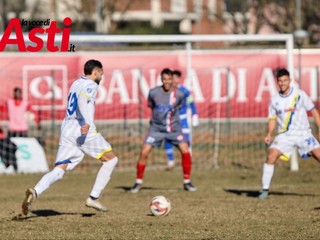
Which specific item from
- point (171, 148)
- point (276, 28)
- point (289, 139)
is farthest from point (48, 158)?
point (276, 28)

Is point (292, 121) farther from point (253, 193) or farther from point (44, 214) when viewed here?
point (44, 214)

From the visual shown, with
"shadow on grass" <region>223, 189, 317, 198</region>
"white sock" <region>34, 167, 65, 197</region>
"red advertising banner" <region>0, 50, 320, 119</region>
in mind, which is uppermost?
"red advertising banner" <region>0, 50, 320, 119</region>

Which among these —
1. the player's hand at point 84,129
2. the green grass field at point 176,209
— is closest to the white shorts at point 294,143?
the green grass field at point 176,209

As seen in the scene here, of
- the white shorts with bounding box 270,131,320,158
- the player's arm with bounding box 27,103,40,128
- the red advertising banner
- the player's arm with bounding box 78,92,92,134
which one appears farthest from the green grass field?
the red advertising banner

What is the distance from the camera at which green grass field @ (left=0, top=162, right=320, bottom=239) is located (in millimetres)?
12750

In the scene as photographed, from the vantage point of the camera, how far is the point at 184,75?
2775 cm

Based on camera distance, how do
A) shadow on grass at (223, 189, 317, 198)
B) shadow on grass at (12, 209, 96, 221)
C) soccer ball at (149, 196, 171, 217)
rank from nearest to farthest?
shadow on grass at (12, 209, 96, 221)
soccer ball at (149, 196, 171, 217)
shadow on grass at (223, 189, 317, 198)

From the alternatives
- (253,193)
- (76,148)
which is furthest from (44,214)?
(253,193)

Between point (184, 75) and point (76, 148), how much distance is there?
13.6 m

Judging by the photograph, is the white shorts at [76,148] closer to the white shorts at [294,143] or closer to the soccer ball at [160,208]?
the soccer ball at [160,208]

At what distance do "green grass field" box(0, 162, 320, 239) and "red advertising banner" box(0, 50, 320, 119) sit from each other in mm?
5299

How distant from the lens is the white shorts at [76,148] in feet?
46.9

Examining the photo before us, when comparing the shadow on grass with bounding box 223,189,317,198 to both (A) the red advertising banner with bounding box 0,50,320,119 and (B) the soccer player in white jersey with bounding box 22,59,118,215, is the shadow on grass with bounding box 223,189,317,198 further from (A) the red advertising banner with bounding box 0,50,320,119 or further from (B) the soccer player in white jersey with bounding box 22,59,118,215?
(A) the red advertising banner with bounding box 0,50,320,119

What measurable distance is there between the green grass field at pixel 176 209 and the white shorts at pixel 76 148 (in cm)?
81
